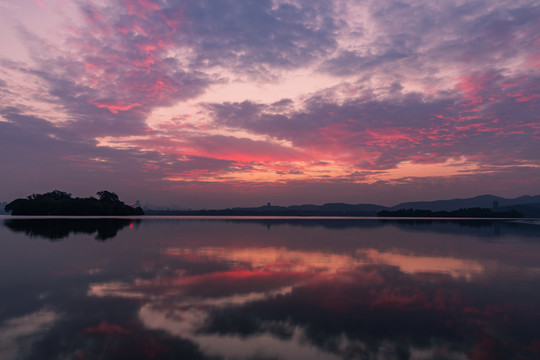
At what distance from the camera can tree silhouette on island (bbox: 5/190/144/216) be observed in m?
150

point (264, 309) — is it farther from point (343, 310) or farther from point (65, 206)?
point (65, 206)

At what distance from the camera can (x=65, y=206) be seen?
15288 cm

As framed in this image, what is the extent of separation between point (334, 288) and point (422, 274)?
7263 millimetres

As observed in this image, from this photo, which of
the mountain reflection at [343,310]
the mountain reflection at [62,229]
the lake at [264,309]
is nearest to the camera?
the lake at [264,309]

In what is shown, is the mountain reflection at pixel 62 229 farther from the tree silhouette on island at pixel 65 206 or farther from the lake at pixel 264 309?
the tree silhouette on island at pixel 65 206

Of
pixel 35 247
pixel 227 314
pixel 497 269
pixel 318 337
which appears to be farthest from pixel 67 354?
pixel 35 247

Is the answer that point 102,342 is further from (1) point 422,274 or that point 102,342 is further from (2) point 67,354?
(1) point 422,274

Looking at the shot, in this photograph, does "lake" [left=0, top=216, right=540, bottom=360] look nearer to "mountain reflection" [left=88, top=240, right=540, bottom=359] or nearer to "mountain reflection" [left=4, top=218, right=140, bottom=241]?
"mountain reflection" [left=88, top=240, right=540, bottom=359]

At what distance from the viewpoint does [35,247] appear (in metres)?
30.8

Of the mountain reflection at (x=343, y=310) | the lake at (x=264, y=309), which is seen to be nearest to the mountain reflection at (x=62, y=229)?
the lake at (x=264, y=309)

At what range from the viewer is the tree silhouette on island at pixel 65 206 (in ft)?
491

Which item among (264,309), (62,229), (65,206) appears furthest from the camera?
(65,206)

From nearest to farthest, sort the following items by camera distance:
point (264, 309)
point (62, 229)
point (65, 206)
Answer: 1. point (264, 309)
2. point (62, 229)
3. point (65, 206)

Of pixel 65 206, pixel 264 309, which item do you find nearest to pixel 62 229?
pixel 264 309
